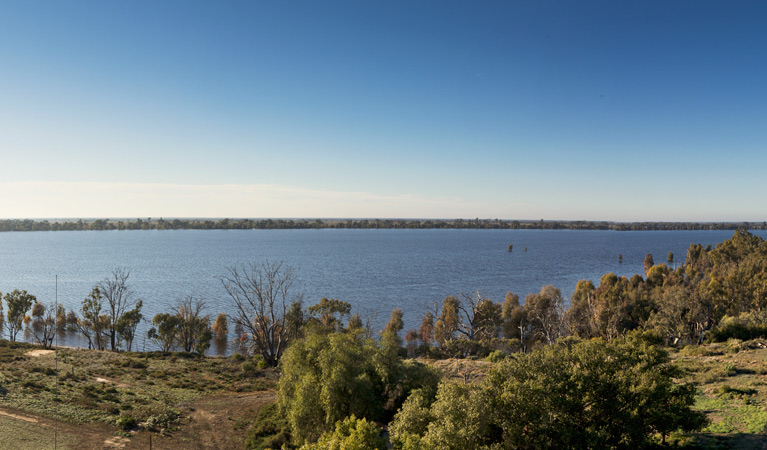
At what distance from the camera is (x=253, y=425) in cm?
3238

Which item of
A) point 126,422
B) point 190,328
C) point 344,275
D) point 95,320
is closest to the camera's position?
point 126,422

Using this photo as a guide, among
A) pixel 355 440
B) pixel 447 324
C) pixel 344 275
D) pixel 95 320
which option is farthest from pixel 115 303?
pixel 355 440

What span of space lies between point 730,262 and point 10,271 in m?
219

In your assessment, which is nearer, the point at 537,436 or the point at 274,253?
the point at 537,436

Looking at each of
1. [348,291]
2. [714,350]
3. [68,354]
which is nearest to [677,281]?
[714,350]

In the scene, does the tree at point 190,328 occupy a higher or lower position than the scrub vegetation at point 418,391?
lower

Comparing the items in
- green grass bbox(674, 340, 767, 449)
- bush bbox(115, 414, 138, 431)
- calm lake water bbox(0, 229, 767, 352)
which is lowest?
calm lake water bbox(0, 229, 767, 352)

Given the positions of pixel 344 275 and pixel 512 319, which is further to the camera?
pixel 344 275

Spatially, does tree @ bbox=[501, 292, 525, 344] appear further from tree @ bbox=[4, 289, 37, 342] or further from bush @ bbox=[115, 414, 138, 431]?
tree @ bbox=[4, 289, 37, 342]

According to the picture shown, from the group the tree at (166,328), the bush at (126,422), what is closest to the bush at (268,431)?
the bush at (126,422)

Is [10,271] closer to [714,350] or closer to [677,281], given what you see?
[714,350]

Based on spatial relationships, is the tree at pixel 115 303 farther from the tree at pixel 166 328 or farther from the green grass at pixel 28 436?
the green grass at pixel 28 436

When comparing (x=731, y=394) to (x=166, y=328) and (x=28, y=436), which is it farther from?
(x=166, y=328)

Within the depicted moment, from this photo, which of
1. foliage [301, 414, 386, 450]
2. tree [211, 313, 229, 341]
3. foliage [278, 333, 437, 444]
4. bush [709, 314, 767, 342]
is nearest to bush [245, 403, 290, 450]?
foliage [278, 333, 437, 444]
